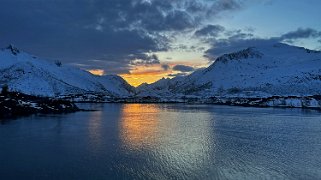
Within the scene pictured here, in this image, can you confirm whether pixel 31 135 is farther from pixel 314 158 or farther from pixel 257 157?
pixel 314 158

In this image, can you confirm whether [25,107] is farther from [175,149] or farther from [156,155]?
[156,155]

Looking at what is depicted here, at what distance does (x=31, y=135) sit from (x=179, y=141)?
23.4 meters

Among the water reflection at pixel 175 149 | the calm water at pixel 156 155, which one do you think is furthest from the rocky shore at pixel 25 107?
the water reflection at pixel 175 149

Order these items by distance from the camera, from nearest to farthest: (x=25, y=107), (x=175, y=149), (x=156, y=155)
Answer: (x=156, y=155) < (x=175, y=149) < (x=25, y=107)

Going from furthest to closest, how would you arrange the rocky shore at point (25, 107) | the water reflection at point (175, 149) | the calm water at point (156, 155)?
1. the rocky shore at point (25, 107)
2. the water reflection at point (175, 149)
3. the calm water at point (156, 155)

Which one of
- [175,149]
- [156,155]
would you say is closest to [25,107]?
[175,149]

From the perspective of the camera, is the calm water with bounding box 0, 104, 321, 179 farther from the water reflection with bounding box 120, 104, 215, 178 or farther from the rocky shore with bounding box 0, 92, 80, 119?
the rocky shore with bounding box 0, 92, 80, 119

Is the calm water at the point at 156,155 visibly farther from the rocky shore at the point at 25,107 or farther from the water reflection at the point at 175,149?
the rocky shore at the point at 25,107

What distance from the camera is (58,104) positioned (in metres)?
133

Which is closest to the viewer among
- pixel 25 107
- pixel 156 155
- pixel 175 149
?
pixel 156 155

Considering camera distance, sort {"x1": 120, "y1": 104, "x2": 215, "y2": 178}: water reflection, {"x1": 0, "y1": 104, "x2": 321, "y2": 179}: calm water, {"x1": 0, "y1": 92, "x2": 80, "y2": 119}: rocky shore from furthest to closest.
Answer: {"x1": 0, "y1": 92, "x2": 80, "y2": 119}: rocky shore → {"x1": 120, "y1": 104, "x2": 215, "y2": 178}: water reflection → {"x1": 0, "y1": 104, "x2": 321, "y2": 179}: calm water

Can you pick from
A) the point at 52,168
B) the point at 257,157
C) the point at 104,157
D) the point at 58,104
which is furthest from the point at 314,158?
the point at 58,104

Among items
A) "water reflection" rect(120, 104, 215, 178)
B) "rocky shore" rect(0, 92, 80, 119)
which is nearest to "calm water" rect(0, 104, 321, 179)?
"water reflection" rect(120, 104, 215, 178)

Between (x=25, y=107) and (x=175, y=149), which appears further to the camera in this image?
(x=25, y=107)
